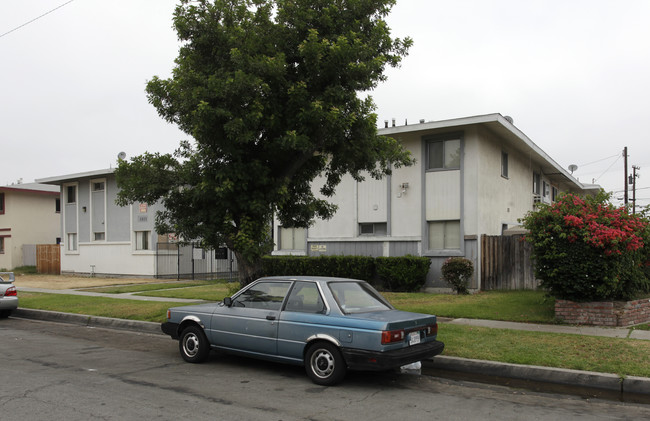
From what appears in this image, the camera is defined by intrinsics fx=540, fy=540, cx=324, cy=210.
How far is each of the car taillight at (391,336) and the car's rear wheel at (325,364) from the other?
0.61 meters

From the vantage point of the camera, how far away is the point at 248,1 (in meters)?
10.1

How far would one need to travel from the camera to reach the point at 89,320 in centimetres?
1312

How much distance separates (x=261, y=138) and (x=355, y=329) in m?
4.94

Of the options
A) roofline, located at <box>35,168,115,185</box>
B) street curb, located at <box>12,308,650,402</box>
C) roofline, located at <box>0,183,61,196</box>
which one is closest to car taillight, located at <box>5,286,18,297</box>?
street curb, located at <box>12,308,650,402</box>

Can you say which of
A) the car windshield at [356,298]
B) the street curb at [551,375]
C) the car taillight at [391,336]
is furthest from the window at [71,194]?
the car taillight at [391,336]

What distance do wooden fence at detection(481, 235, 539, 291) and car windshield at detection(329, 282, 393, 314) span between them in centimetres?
1024

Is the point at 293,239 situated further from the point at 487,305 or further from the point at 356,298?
the point at 356,298

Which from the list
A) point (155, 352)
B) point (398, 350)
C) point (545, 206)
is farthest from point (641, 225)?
point (155, 352)

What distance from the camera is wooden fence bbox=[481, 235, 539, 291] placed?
55.2 ft

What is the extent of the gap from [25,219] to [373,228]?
26.0m

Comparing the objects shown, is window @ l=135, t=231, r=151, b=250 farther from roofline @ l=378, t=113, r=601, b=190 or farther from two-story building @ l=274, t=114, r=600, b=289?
roofline @ l=378, t=113, r=601, b=190

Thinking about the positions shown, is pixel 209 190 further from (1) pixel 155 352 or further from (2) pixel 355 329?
(2) pixel 355 329

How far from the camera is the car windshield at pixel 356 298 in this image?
711cm

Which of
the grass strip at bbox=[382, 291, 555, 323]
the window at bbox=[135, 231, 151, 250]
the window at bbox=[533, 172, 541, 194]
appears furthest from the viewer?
the window at bbox=[135, 231, 151, 250]
